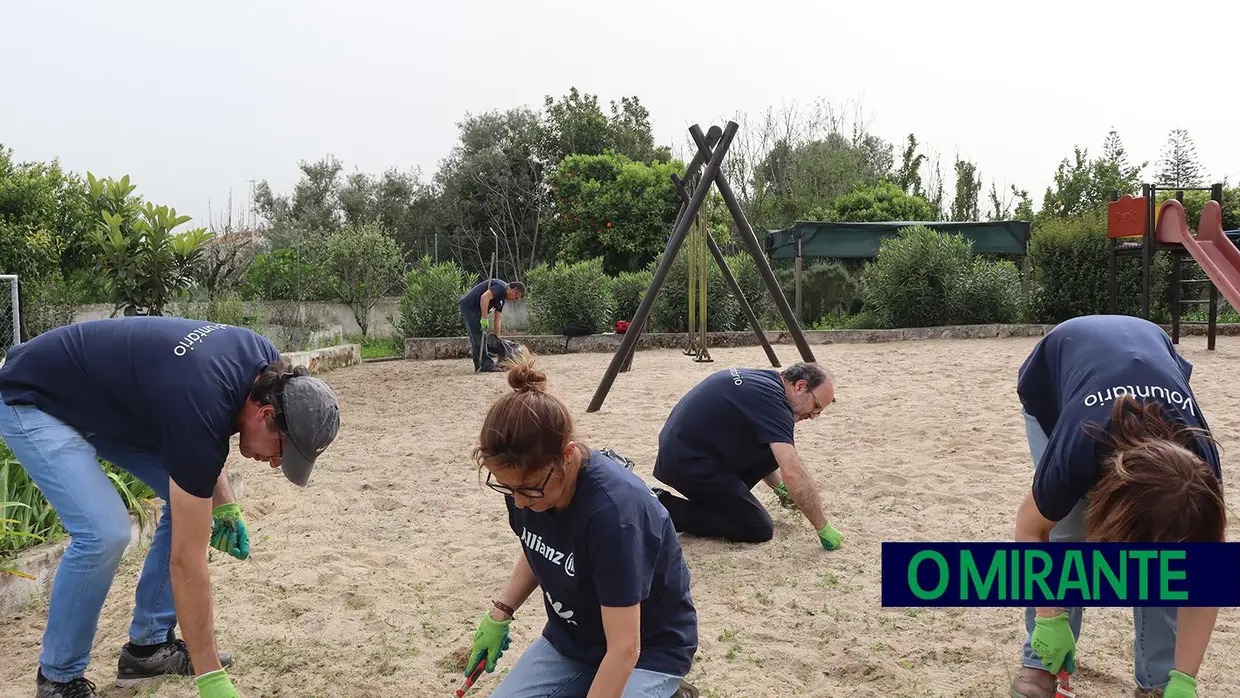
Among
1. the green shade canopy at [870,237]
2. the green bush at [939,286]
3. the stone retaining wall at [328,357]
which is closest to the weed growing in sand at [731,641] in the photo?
the stone retaining wall at [328,357]

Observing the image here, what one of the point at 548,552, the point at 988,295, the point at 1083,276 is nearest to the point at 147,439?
the point at 548,552

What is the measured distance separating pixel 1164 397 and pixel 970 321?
11225mm

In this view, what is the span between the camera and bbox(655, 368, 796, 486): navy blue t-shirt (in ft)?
12.3

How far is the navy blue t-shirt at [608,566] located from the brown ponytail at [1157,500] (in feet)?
2.89

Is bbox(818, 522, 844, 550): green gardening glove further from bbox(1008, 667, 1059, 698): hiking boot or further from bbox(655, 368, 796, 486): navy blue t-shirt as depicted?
bbox(1008, 667, 1059, 698): hiking boot

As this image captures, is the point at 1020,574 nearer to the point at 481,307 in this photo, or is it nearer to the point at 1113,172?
the point at 481,307

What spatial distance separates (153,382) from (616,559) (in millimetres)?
1375

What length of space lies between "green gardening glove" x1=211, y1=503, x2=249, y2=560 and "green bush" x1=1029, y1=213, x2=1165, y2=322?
12.1 m

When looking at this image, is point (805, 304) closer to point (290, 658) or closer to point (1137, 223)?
point (1137, 223)

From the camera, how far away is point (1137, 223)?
10.6m

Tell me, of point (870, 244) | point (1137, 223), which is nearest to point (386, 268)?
point (870, 244)

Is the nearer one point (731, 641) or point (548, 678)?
point (548, 678)

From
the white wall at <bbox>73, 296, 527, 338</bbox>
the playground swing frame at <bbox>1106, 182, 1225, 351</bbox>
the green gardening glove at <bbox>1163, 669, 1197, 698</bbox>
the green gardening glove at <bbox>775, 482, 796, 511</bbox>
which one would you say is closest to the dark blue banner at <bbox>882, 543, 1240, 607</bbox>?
the green gardening glove at <bbox>1163, 669, 1197, 698</bbox>

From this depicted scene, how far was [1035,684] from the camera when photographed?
2.55m
